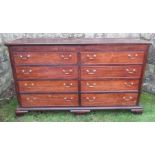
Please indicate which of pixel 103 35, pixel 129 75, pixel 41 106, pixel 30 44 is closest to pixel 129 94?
pixel 129 75

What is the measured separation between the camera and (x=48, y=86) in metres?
3.66

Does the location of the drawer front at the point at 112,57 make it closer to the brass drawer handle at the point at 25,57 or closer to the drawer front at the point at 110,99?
the drawer front at the point at 110,99

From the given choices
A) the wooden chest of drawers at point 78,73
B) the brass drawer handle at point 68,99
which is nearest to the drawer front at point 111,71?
the wooden chest of drawers at point 78,73

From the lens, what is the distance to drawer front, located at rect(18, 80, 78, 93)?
362 centimetres

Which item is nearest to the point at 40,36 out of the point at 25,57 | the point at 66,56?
the point at 25,57

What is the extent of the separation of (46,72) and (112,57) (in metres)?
1.08

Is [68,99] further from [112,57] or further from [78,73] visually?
[112,57]

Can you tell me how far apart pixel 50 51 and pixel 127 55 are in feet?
3.93

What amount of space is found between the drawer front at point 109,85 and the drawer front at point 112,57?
1.15 feet

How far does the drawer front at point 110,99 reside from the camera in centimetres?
371

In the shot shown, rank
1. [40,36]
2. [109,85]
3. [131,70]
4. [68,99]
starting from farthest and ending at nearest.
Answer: [40,36] < [68,99] < [109,85] < [131,70]

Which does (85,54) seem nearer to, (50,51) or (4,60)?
(50,51)

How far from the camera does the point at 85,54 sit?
3.40 m

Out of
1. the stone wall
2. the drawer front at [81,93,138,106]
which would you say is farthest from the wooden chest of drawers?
the stone wall
